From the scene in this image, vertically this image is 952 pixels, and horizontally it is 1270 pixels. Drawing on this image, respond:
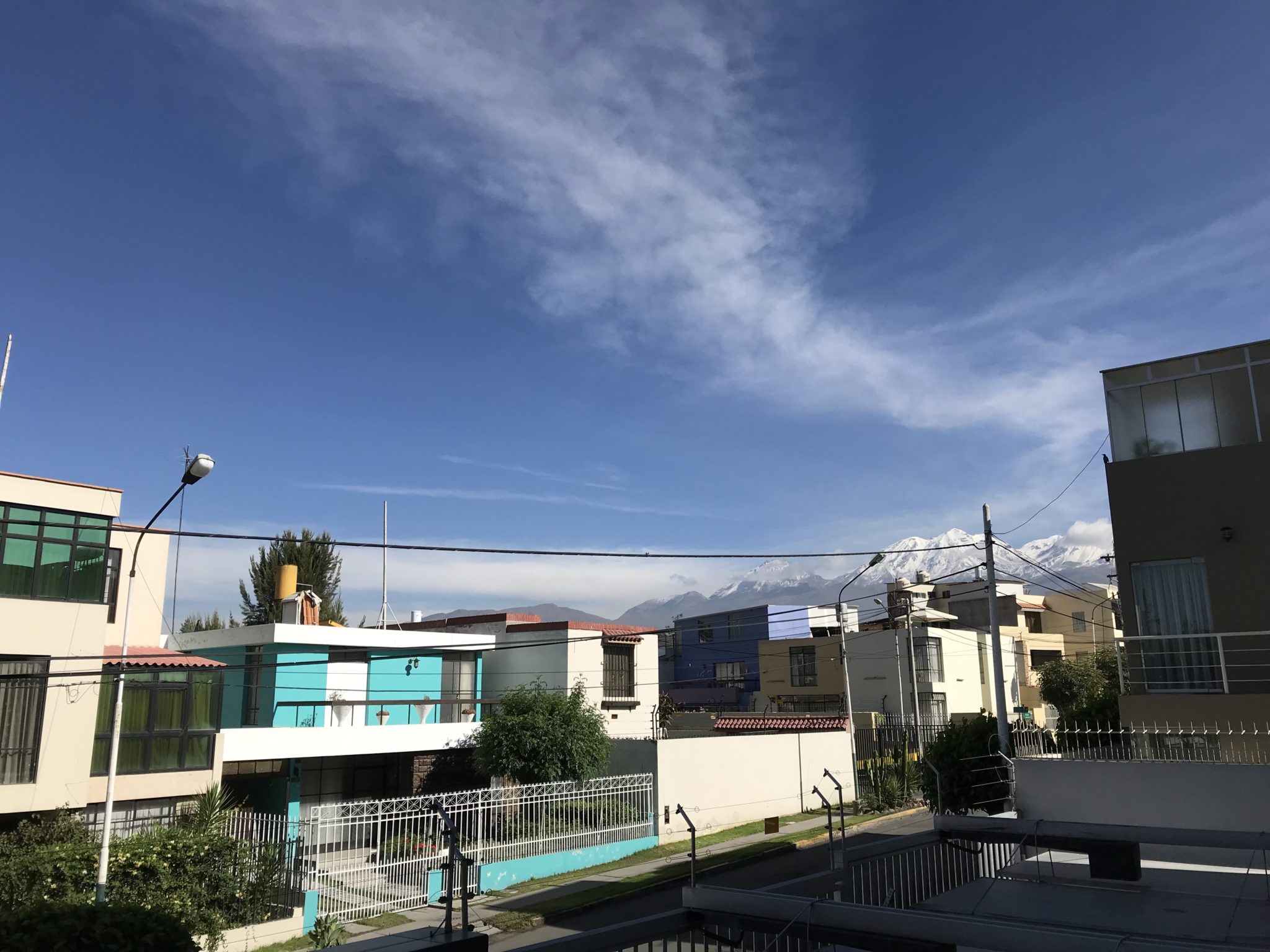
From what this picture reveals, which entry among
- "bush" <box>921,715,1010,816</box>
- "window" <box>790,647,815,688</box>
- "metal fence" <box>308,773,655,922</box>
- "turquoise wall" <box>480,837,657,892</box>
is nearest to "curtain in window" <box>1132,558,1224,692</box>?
"bush" <box>921,715,1010,816</box>

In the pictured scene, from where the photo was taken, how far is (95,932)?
7.37 m

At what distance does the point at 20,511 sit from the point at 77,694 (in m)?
3.87

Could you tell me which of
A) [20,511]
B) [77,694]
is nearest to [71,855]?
[77,694]

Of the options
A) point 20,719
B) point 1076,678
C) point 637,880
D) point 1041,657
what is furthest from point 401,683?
point 1041,657

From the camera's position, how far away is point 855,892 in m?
10.8

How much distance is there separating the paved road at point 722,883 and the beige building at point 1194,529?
536cm

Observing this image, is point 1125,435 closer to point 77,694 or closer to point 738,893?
point 738,893

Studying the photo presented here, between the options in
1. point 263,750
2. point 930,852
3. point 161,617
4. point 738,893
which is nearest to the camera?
point 738,893

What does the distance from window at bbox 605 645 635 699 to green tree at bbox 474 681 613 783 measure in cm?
745

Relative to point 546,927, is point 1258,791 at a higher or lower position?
higher

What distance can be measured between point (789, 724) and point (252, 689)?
1735cm

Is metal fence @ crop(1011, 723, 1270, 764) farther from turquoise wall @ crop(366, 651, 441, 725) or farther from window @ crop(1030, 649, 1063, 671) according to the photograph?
window @ crop(1030, 649, 1063, 671)

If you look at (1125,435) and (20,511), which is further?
(20,511)

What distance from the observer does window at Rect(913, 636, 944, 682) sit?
47.6 m
